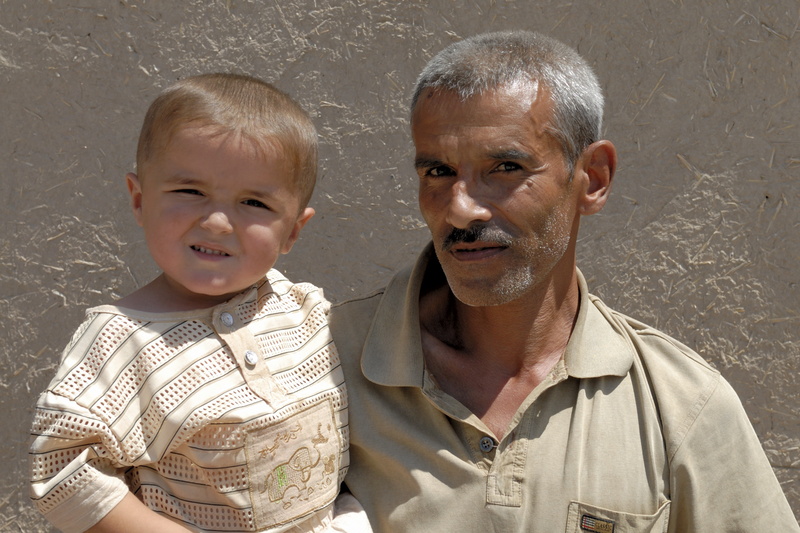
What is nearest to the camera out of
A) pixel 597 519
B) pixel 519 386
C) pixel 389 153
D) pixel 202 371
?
pixel 202 371

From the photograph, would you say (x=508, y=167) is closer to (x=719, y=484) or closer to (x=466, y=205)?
(x=466, y=205)

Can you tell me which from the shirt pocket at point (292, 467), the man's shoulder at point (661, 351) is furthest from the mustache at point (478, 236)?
the shirt pocket at point (292, 467)

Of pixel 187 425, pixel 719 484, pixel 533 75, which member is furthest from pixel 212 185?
pixel 719 484

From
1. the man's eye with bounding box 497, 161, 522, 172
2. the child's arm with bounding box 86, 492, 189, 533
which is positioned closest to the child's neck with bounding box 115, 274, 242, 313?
the child's arm with bounding box 86, 492, 189, 533

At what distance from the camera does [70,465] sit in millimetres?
1846

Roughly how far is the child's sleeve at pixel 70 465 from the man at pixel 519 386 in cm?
65

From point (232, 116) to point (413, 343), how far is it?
0.74 metres

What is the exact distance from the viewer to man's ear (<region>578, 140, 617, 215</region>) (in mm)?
2523

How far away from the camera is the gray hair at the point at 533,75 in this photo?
7.69ft

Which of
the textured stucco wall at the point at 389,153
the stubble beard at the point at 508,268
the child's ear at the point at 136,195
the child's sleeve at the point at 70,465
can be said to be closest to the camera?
the child's sleeve at the point at 70,465

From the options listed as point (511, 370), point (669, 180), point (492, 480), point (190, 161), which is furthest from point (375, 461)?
point (669, 180)

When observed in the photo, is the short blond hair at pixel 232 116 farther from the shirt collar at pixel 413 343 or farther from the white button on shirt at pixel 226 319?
the shirt collar at pixel 413 343

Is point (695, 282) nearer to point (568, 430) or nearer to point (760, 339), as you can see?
point (760, 339)

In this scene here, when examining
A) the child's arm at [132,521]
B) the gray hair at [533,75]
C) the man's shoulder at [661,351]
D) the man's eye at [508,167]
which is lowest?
the child's arm at [132,521]
